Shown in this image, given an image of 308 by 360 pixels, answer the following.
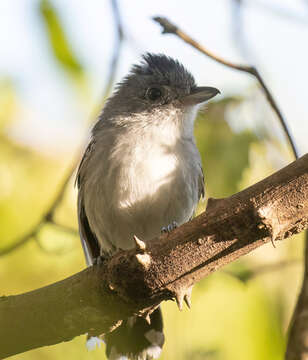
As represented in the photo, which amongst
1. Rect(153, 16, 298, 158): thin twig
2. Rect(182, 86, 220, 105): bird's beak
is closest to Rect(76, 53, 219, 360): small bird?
Rect(182, 86, 220, 105): bird's beak

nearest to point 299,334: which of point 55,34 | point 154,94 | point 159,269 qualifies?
point 159,269

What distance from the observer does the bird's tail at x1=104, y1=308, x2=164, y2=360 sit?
425 cm

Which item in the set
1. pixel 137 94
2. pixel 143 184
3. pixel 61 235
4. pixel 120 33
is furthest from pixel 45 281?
pixel 120 33

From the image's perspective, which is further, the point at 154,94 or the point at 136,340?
the point at 154,94

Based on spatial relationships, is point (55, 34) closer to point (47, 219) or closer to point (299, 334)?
point (47, 219)

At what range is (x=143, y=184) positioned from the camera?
4.18m

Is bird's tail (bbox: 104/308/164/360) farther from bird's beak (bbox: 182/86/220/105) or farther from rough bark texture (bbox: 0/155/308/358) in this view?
bird's beak (bbox: 182/86/220/105)

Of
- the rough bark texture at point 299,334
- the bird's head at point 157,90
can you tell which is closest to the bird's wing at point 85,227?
the bird's head at point 157,90

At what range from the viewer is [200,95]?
15.6ft

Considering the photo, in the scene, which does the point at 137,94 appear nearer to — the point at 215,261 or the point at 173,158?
the point at 173,158

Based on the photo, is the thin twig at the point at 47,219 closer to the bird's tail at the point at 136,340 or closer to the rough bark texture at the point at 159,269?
the bird's tail at the point at 136,340

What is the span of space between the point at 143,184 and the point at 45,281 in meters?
1.41

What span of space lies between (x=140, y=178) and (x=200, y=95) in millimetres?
1031

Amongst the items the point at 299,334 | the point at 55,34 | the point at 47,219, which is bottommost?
the point at 299,334
